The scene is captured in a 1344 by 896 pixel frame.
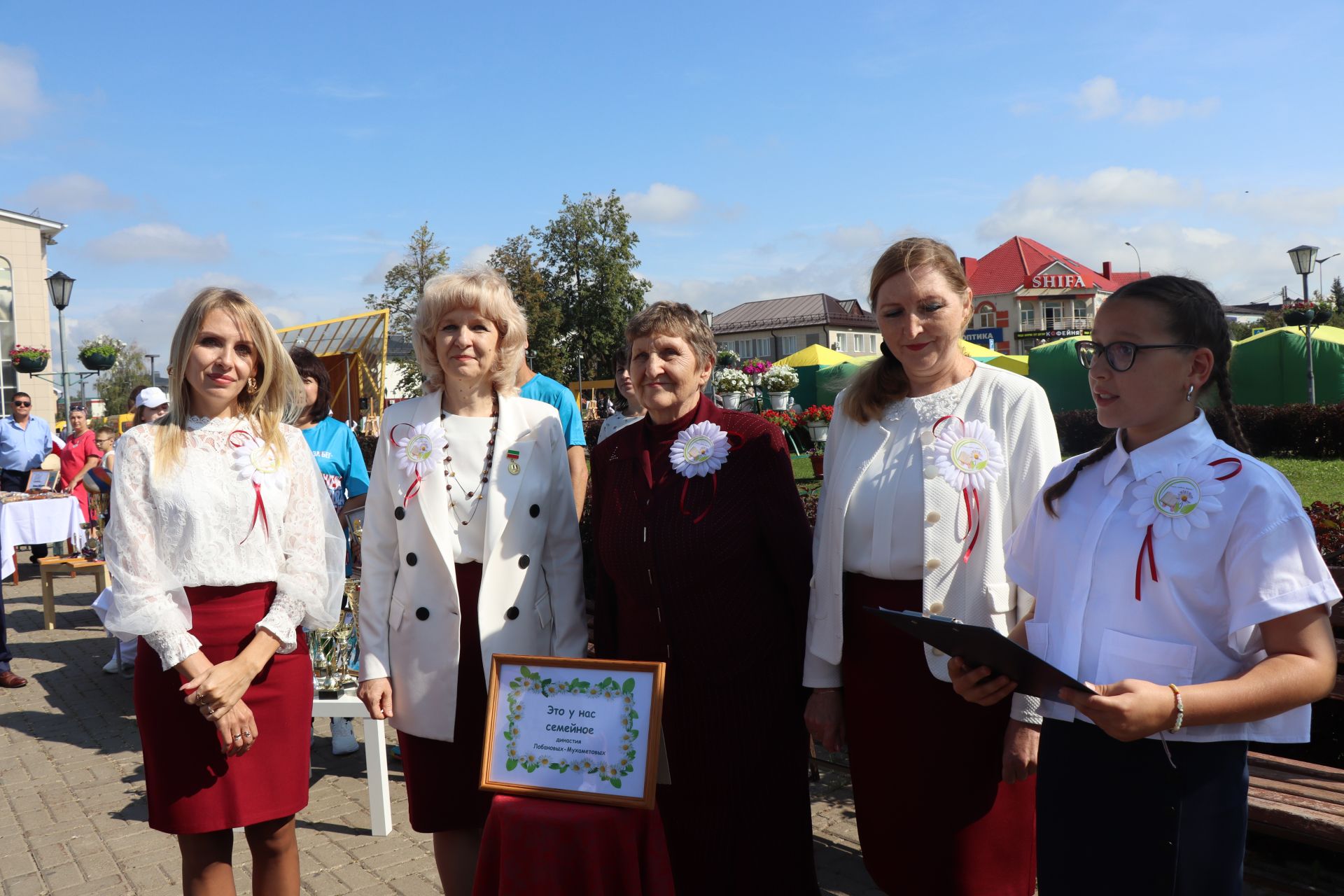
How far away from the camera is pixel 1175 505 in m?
1.84

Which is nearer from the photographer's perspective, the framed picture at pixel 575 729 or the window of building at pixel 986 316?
the framed picture at pixel 575 729

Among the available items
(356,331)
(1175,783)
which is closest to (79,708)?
(1175,783)

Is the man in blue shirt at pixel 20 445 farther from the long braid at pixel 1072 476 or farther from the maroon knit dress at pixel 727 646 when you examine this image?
the long braid at pixel 1072 476

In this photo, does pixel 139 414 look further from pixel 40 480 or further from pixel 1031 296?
pixel 1031 296

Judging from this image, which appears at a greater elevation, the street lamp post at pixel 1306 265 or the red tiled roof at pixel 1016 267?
the red tiled roof at pixel 1016 267

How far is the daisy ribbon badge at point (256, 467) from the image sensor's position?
9.31ft

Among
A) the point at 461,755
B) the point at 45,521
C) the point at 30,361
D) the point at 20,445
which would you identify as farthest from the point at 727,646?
the point at 30,361

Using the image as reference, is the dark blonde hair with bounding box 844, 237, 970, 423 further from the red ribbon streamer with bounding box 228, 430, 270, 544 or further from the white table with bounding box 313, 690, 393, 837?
the white table with bounding box 313, 690, 393, 837

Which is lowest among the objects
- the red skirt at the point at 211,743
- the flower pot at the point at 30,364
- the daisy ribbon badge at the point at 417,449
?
the red skirt at the point at 211,743

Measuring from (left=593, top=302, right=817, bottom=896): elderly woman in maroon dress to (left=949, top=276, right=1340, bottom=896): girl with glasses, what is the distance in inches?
34.1

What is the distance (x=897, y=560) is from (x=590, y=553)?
10.6 ft

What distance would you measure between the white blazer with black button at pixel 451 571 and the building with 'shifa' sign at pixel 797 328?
8065cm

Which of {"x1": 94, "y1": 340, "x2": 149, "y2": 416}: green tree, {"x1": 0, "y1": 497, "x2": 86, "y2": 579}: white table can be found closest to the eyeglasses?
{"x1": 0, "y1": 497, "x2": 86, "y2": 579}: white table

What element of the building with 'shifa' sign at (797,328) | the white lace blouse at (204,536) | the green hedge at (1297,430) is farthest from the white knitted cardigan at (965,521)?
the building with 'shifa' sign at (797,328)
